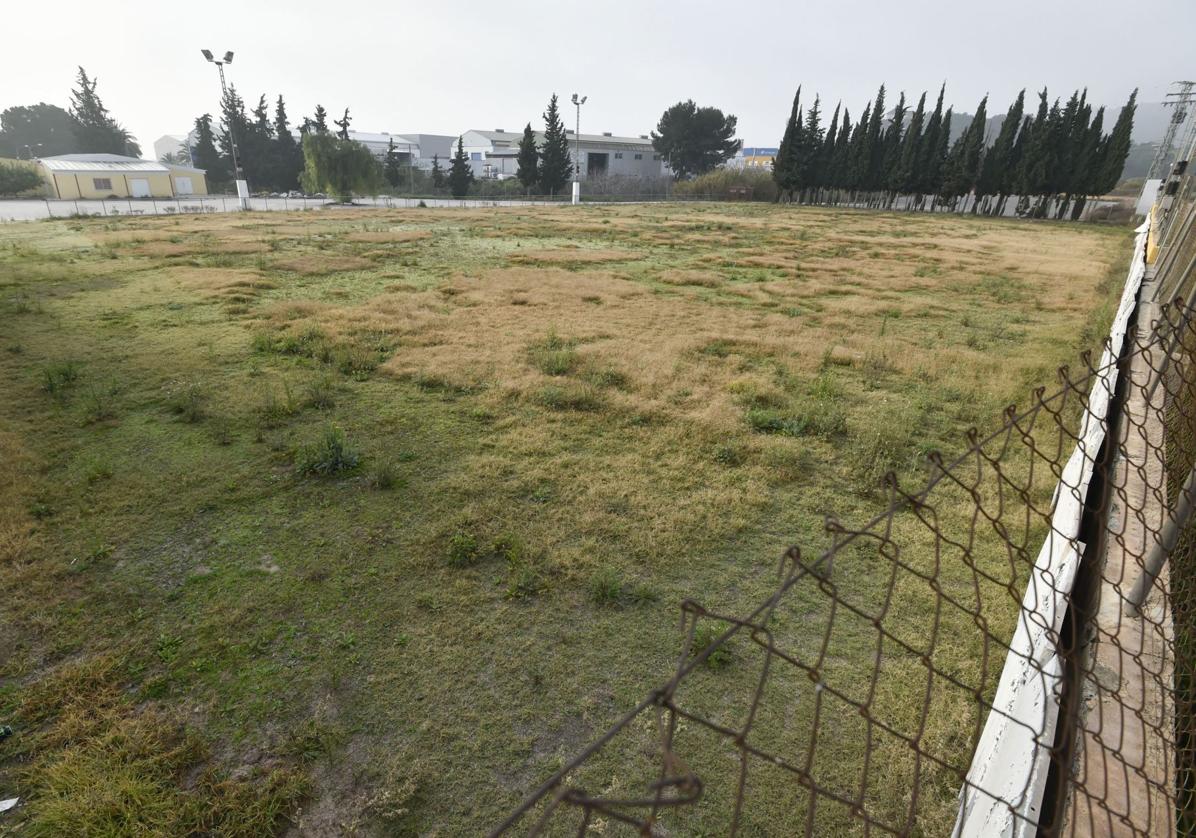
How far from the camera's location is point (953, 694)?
135 inches

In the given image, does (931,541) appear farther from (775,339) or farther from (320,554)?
(775,339)

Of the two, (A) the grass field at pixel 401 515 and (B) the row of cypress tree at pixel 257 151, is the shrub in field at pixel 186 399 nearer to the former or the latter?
(A) the grass field at pixel 401 515

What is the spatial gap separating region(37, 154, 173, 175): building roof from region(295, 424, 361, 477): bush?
60.3 meters

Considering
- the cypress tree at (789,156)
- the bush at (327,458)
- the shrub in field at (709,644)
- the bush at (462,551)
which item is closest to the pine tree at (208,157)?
the cypress tree at (789,156)

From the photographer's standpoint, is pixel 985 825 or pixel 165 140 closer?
pixel 985 825

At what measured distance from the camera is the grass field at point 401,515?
9.73 feet

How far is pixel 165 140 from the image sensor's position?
104062mm

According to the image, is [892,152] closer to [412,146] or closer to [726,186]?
[726,186]

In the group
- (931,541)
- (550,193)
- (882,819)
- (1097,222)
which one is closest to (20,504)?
(882,819)

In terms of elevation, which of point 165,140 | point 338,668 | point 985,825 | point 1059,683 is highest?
point 165,140

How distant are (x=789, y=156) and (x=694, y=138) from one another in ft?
71.1

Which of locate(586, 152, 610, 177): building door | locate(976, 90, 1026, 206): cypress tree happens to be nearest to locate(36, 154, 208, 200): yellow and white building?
locate(586, 152, 610, 177): building door

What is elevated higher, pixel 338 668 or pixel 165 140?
pixel 165 140

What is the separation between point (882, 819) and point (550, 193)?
190ft
